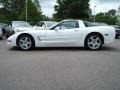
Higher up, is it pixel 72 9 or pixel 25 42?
pixel 72 9

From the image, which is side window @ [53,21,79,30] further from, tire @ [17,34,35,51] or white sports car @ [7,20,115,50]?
tire @ [17,34,35,51]

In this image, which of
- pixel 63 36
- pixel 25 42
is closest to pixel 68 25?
pixel 63 36

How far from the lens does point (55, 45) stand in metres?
11.0

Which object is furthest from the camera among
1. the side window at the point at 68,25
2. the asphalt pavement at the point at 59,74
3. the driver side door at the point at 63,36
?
the side window at the point at 68,25

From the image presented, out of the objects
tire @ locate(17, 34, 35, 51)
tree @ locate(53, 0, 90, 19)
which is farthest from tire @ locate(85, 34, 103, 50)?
tree @ locate(53, 0, 90, 19)

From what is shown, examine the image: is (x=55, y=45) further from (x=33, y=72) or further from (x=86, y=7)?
(x=86, y=7)

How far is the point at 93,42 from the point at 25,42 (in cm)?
289

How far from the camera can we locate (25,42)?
10977mm

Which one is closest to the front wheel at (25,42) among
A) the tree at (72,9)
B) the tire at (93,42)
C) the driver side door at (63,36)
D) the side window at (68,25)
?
the driver side door at (63,36)

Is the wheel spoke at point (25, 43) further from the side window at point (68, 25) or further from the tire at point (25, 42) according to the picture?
the side window at point (68, 25)

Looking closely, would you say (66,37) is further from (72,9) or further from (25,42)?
(72,9)

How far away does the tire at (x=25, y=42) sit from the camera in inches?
431

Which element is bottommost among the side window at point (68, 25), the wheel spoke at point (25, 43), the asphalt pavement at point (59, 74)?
the asphalt pavement at point (59, 74)

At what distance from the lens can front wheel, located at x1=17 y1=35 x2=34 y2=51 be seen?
10.9 metres
